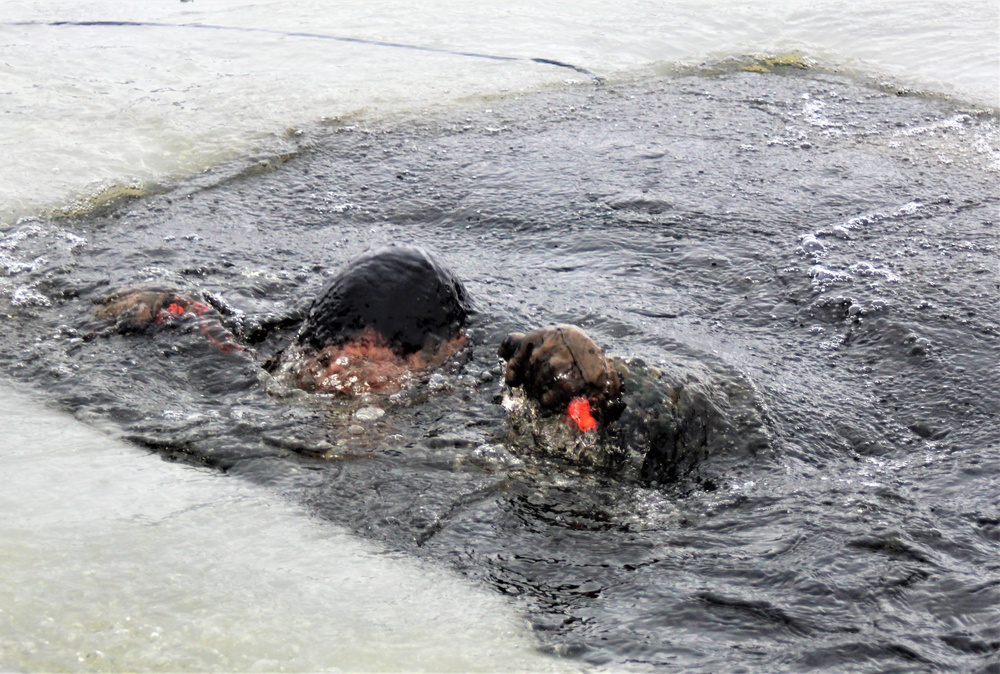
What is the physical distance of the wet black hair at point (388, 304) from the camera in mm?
4098

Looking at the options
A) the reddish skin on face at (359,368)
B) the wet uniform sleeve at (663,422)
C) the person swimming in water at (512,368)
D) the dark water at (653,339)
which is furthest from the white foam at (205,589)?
the wet uniform sleeve at (663,422)

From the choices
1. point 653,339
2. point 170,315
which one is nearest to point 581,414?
point 653,339

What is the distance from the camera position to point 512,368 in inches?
148

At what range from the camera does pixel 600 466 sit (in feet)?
11.6

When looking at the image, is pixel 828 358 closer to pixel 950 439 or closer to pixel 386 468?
pixel 950 439

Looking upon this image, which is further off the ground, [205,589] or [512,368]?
[512,368]

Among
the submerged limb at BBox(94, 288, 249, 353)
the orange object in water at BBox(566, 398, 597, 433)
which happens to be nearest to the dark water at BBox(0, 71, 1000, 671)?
the submerged limb at BBox(94, 288, 249, 353)

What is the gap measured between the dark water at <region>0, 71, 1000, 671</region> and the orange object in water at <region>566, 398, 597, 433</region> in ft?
0.67

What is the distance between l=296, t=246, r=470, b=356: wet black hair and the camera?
4.10m

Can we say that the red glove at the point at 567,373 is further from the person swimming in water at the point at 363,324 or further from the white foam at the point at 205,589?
the white foam at the point at 205,589

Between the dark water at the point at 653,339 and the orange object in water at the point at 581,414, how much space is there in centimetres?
20

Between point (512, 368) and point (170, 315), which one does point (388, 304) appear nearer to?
point (512, 368)

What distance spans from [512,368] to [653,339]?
0.83m

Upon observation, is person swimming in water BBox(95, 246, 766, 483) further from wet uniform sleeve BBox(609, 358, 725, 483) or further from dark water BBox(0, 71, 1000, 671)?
dark water BBox(0, 71, 1000, 671)
